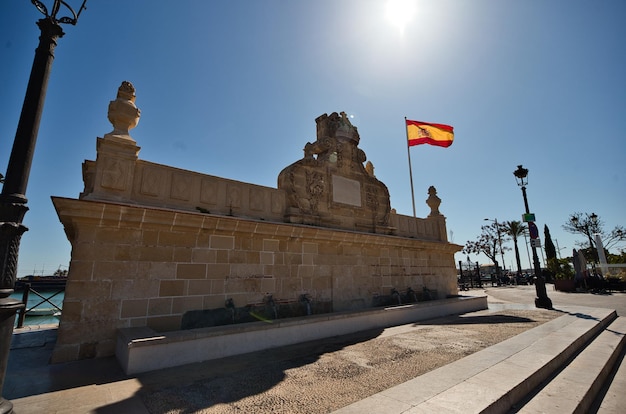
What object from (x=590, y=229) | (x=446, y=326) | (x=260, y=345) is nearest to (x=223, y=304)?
(x=260, y=345)

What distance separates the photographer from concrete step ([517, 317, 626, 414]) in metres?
3.12

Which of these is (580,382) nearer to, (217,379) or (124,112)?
(217,379)

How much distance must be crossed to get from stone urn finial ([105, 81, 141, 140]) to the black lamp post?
2.88 meters

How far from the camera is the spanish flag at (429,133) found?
605 inches

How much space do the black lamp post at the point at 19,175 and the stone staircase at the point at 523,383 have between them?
10.3 feet

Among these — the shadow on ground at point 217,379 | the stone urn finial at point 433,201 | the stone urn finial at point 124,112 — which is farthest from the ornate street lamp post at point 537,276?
the stone urn finial at point 124,112

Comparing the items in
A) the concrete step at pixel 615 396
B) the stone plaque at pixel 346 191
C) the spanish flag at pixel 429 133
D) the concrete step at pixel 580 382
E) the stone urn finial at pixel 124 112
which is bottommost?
the concrete step at pixel 615 396

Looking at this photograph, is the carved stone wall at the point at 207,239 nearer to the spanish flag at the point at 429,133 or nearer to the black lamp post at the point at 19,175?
the black lamp post at the point at 19,175

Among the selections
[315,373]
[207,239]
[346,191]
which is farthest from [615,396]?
[346,191]

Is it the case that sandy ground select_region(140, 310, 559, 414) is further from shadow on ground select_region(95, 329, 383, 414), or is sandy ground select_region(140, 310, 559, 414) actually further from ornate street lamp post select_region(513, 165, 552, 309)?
ornate street lamp post select_region(513, 165, 552, 309)

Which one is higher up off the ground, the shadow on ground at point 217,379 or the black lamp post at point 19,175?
the black lamp post at point 19,175

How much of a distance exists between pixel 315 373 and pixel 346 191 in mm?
6627

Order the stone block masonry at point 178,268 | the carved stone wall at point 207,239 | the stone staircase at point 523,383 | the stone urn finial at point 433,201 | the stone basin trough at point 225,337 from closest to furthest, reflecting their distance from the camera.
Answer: the stone staircase at point 523,383, the stone basin trough at point 225,337, the stone block masonry at point 178,268, the carved stone wall at point 207,239, the stone urn finial at point 433,201

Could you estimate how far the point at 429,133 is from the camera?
51.1ft
